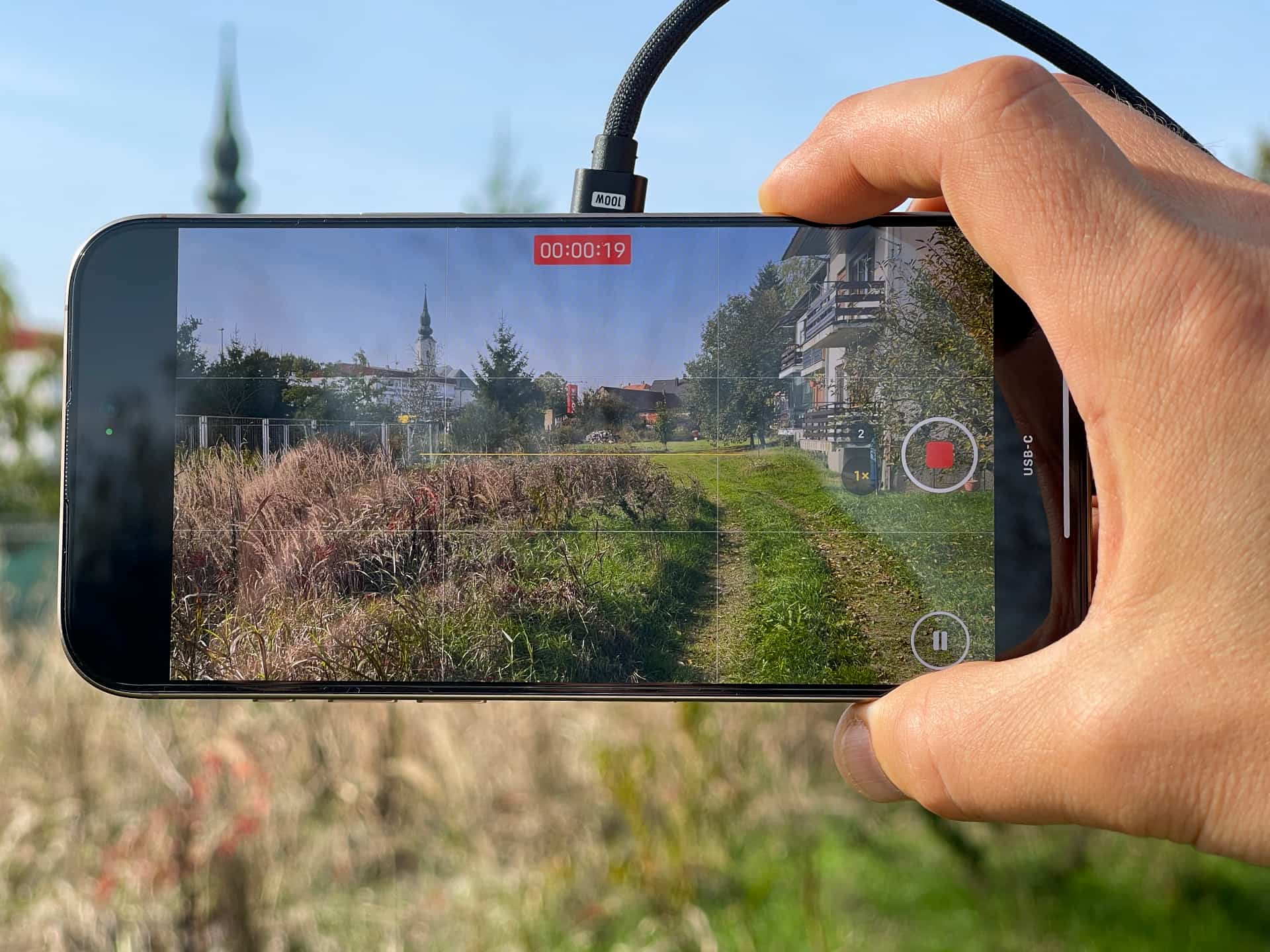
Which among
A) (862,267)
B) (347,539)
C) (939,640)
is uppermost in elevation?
(862,267)

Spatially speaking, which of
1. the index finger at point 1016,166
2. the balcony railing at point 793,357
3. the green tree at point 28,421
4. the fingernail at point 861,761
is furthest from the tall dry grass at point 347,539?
the green tree at point 28,421

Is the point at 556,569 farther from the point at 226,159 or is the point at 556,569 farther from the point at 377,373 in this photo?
the point at 226,159

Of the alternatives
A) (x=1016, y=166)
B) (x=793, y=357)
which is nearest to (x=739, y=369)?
(x=793, y=357)

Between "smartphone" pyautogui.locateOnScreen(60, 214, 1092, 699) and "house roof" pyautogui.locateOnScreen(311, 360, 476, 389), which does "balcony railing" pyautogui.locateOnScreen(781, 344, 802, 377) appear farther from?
"house roof" pyautogui.locateOnScreen(311, 360, 476, 389)

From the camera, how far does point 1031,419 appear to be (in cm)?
102

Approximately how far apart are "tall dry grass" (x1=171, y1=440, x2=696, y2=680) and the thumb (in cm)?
38

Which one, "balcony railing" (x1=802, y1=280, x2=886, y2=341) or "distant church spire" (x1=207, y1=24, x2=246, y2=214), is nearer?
"balcony railing" (x1=802, y1=280, x2=886, y2=341)

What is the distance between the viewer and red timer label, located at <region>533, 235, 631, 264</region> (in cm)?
104

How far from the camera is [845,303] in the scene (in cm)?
104

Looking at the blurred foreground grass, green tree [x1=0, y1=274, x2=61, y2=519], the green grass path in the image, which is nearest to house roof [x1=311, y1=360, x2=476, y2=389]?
the green grass path

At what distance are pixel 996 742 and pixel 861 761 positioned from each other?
204mm

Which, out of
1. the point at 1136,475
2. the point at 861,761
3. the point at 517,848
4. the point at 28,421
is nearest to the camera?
the point at 1136,475

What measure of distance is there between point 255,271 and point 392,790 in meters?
1.37

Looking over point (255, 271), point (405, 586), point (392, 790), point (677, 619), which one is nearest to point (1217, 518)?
point (677, 619)
